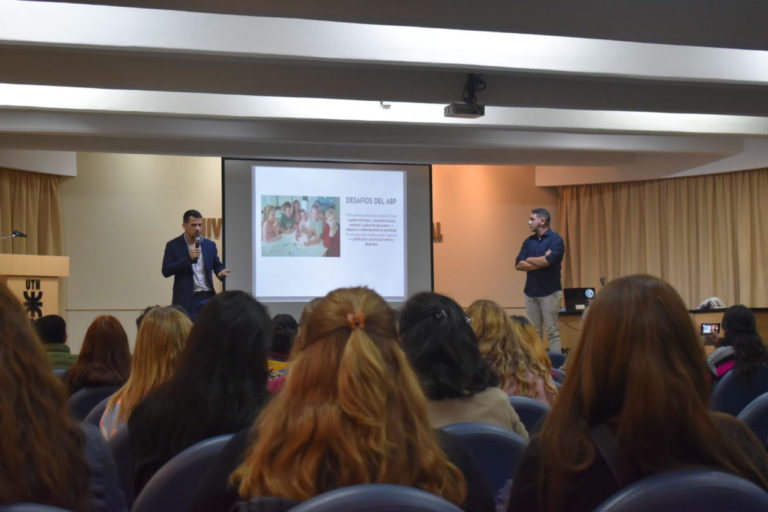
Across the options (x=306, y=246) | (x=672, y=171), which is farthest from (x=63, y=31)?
(x=672, y=171)

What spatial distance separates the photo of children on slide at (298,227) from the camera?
323 inches

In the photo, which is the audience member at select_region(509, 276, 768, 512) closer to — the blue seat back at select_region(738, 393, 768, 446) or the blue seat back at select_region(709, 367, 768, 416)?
the blue seat back at select_region(738, 393, 768, 446)

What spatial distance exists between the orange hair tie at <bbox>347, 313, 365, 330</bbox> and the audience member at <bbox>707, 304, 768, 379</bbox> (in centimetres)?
252

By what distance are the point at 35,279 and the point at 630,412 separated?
270 inches

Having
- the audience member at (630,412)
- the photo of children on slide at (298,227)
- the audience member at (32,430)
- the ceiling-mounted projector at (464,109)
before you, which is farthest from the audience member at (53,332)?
the photo of children on slide at (298,227)

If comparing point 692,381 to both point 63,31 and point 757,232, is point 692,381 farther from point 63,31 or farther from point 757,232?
point 757,232

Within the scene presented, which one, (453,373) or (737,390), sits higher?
(453,373)

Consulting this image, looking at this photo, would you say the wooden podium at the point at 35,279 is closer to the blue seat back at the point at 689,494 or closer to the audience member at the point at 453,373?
the audience member at the point at 453,373

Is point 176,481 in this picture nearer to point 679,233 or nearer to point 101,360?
point 101,360

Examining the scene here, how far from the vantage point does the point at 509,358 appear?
292 centimetres

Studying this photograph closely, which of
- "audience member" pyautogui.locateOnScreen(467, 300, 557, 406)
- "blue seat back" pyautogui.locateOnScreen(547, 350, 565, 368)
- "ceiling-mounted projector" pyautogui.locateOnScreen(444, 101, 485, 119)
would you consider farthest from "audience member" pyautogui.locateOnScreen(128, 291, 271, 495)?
"ceiling-mounted projector" pyautogui.locateOnScreen(444, 101, 485, 119)

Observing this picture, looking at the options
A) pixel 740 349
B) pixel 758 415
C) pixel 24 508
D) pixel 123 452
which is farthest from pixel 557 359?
pixel 24 508

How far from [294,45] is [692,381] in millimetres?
4601

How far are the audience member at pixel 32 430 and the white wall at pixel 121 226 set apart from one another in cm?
898
